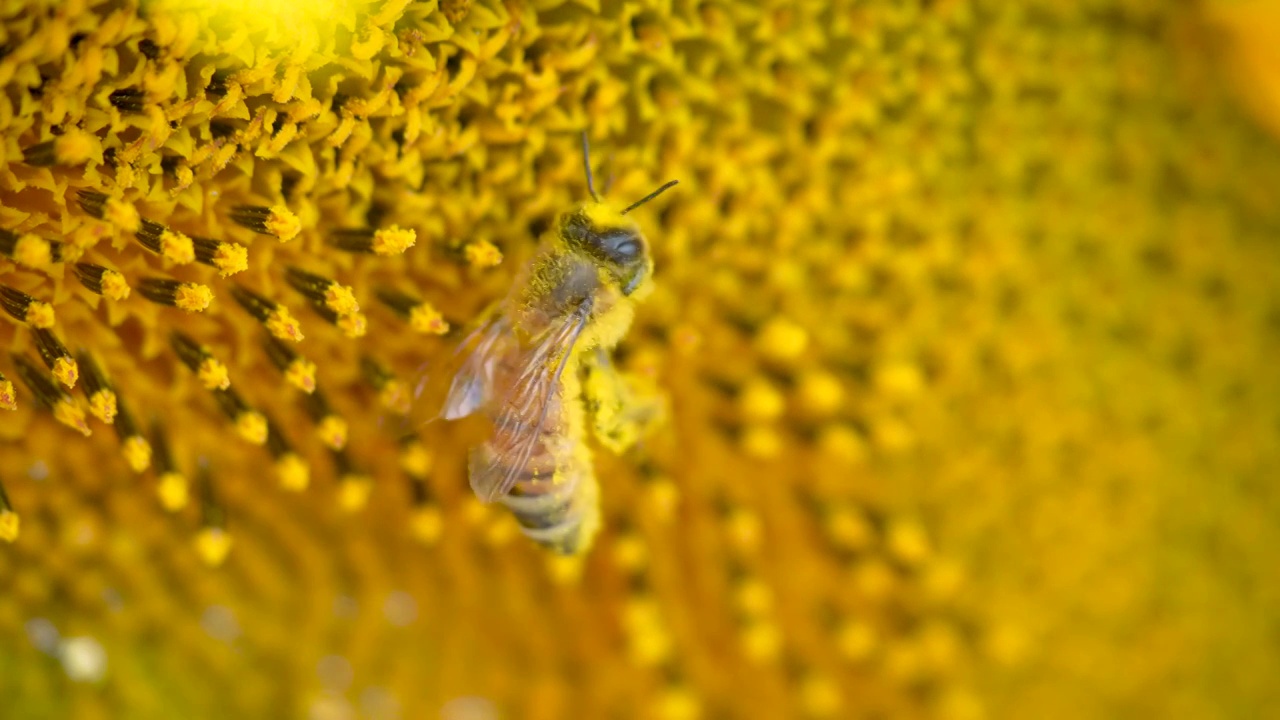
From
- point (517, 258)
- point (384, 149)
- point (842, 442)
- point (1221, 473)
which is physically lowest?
point (1221, 473)

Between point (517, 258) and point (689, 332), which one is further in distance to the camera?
point (689, 332)

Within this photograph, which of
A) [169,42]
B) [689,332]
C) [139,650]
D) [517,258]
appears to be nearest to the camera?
[169,42]

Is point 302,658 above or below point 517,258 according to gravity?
below

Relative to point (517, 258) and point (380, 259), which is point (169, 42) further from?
point (517, 258)

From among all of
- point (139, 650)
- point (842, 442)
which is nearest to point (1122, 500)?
point (842, 442)

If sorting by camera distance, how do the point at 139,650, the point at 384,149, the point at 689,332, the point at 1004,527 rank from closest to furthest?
the point at 384,149
the point at 689,332
the point at 139,650
the point at 1004,527

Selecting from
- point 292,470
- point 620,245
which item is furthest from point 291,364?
point 620,245

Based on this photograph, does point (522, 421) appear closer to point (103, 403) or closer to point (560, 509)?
point (560, 509)

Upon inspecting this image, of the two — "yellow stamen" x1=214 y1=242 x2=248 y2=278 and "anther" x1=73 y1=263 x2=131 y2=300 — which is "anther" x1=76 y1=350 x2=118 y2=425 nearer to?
"anther" x1=73 y1=263 x2=131 y2=300
